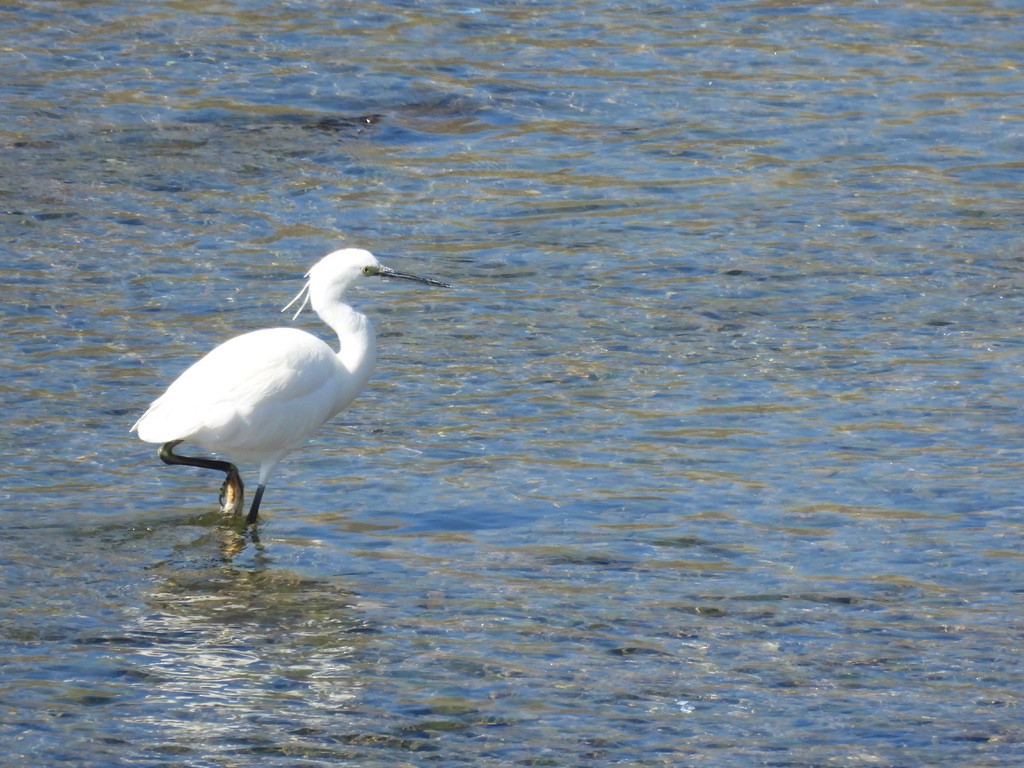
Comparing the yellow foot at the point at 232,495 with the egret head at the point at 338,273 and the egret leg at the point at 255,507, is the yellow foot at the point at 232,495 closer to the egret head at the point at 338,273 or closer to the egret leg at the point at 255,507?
the egret leg at the point at 255,507

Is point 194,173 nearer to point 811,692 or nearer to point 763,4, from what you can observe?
point 763,4

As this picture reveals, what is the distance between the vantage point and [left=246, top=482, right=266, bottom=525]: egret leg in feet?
24.5

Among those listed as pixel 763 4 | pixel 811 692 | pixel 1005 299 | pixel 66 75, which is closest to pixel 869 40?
pixel 763 4

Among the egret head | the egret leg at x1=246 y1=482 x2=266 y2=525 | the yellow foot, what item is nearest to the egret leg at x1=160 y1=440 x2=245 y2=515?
the yellow foot

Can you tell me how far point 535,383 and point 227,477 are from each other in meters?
1.98

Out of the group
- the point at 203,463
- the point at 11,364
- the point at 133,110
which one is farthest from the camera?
the point at 133,110

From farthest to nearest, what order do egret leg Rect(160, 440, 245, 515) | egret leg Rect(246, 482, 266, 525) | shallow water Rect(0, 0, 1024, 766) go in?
egret leg Rect(160, 440, 245, 515) → egret leg Rect(246, 482, 266, 525) → shallow water Rect(0, 0, 1024, 766)

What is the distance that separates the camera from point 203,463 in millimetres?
7871

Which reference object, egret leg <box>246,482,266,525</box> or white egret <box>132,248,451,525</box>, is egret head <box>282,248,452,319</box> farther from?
egret leg <box>246,482,266,525</box>

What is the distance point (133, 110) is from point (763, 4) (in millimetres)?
Result: 6313

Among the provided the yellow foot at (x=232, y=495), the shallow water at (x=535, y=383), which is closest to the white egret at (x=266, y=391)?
the yellow foot at (x=232, y=495)

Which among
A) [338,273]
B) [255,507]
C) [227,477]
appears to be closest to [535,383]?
[338,273]

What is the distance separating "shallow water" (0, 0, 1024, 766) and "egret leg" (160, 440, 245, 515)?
0.18 meters

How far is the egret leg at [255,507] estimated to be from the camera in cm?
745
